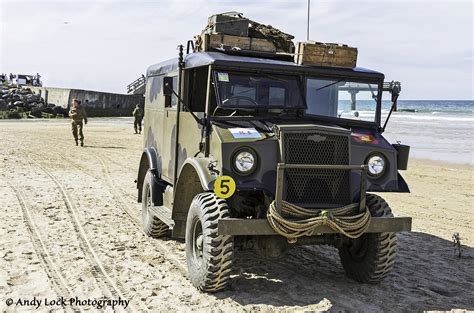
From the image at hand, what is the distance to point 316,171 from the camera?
5.74m

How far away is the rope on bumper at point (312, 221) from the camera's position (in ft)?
17.8

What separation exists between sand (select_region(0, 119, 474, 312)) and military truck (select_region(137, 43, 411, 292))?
Answer: 365 mm

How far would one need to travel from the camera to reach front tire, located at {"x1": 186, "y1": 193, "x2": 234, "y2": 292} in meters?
5.55

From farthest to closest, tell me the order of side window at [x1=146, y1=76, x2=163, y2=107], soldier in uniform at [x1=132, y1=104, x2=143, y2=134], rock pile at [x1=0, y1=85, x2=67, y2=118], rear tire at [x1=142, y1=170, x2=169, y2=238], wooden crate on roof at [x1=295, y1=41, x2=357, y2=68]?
rock pile at [x1=0, y1=85, x2=67, y2=118], soldier in uniform at [x1=132, y1=104, x2=143, y2=134], side window at [x1=146, y1=76, x2=163, y2=107], rear tire at [x1=142, y1=170, x2=169, y2=238], wooden crate on roof at [x1=295, y1=41, x2=357, y2=68]

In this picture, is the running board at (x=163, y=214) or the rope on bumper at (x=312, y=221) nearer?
the rope on bumper at (x=312, y=221)

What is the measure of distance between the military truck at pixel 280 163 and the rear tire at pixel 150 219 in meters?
1.04

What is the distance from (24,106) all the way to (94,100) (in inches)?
233

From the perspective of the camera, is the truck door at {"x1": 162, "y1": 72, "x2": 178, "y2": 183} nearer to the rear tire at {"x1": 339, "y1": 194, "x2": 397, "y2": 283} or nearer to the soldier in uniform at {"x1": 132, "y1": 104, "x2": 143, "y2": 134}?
the rear tire at {"x1": 339, "y1": 194, "x2": 397, "y2": 283}

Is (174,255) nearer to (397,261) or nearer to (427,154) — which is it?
(397,261)

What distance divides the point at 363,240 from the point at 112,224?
4.21 m

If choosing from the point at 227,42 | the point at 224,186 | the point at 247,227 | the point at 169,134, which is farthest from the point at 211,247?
the point at 227,42

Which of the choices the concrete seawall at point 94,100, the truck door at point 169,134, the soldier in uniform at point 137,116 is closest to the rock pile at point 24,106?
the concrete seawall at point 94,100

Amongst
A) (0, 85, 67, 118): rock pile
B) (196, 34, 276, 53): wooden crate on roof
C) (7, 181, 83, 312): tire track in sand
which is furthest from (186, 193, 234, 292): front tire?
(0, 85, 67, 118): rock pile

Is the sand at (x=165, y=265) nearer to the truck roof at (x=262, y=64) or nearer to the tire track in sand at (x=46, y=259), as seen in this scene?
the tire track in sand at (x=46, y=259)
